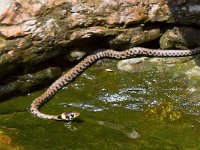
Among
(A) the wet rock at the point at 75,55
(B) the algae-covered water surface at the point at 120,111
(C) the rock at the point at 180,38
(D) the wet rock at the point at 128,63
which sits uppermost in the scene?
(C) the rock at the point at 180,38

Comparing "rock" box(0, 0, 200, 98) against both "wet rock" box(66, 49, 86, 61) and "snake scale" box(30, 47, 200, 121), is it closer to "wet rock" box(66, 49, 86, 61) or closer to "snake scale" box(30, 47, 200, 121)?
"wet rock" box(66, 49, 86, 61)

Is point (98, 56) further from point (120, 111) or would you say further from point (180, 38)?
point (120, 111)

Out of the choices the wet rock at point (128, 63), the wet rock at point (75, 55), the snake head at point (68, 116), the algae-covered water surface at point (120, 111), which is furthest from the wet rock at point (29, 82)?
the snake head at point (68, 116)

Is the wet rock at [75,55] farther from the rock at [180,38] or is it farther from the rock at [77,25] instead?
the rock at [180,38]

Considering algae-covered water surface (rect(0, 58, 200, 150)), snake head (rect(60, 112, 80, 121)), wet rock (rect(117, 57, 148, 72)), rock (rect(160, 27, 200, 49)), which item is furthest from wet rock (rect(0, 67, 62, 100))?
rock (rect(160, 27, 200, 49))

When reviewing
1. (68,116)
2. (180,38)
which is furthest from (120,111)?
(180,38)

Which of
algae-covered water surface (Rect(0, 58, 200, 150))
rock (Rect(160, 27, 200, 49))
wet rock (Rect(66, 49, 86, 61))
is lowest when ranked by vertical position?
algae-covered water surface (Rect(0, 58, 200, 150))

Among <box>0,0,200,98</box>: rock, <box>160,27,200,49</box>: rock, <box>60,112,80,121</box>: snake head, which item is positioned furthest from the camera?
<box>160,27,200,49</box>: rock

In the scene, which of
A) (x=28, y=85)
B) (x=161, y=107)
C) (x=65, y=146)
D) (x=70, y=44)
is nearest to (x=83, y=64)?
(x=70, y=44)
